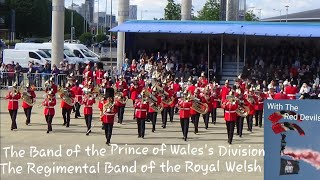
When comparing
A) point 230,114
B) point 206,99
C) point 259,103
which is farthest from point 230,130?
point 259,103

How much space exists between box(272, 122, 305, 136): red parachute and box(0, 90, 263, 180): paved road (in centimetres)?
452

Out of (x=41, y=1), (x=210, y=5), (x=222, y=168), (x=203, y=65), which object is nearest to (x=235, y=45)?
(x=203, y=65)

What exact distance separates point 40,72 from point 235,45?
1082 centimetres

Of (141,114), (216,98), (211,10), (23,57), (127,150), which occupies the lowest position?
(127,150)

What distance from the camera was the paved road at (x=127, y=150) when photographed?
40.5 feet

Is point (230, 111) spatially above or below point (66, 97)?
below

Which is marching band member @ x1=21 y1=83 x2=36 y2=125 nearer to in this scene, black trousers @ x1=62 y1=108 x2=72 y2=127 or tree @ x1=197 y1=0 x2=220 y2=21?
black trousers @ x1=62 y1=108 x2=72 y2=127

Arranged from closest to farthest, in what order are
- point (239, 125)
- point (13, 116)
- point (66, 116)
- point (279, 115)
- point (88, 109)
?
1. point (279, 115)
2. point (88, 109)
3. point (239, 125)
4. point (13, 116)
5. point (66, 116)

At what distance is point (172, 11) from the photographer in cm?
6359

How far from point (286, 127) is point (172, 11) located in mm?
56573

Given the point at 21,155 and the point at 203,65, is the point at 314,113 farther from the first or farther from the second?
the point at 203,65

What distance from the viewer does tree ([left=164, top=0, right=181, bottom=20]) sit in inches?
2490

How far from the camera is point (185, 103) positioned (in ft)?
56.6

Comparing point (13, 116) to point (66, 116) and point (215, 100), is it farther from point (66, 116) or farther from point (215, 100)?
point (215, 100)
